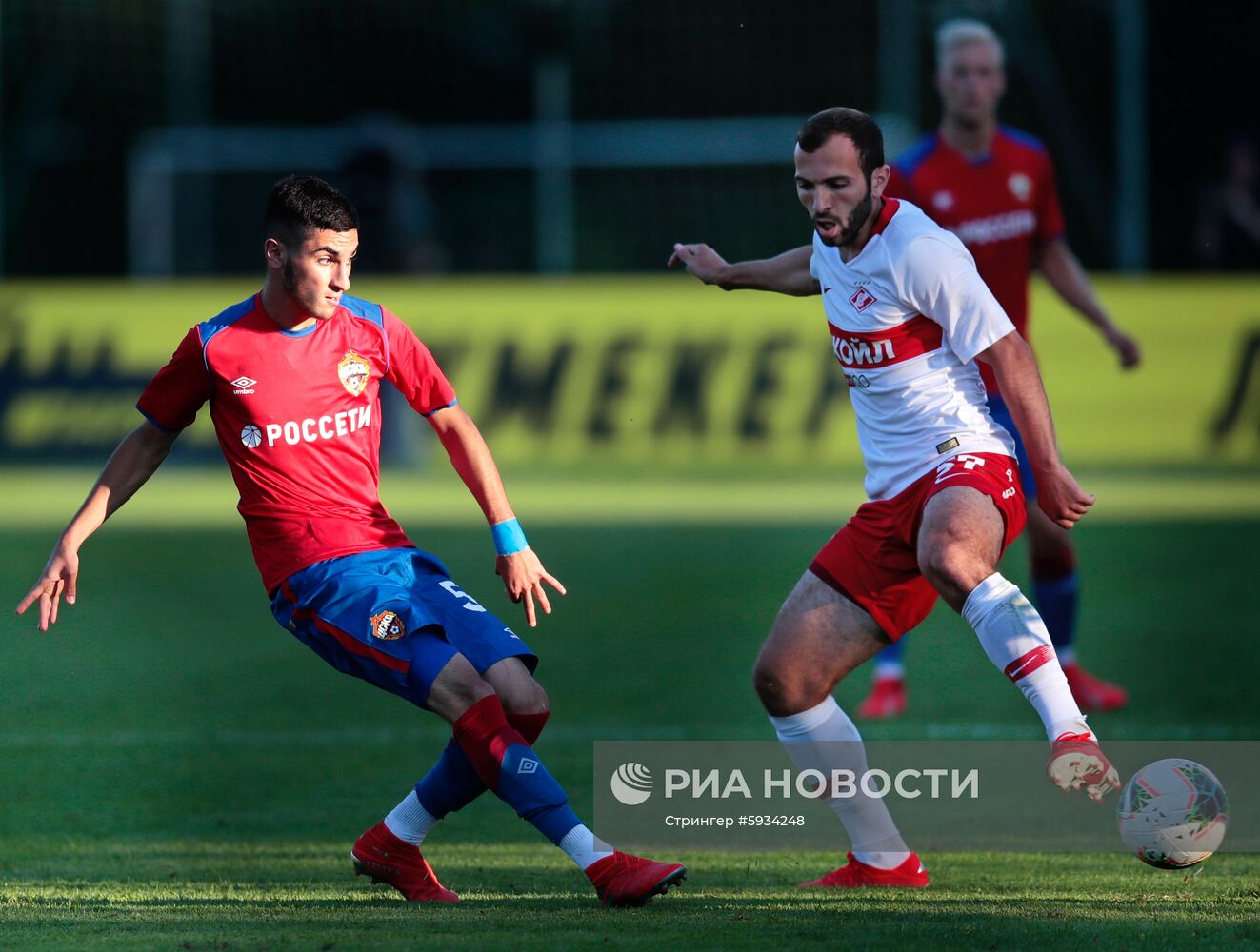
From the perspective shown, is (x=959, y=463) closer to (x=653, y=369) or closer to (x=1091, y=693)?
(x=1091, y=693)

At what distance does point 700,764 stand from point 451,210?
47.6ft

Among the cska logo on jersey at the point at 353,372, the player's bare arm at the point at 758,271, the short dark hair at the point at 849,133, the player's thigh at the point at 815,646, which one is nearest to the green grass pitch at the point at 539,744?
the player's thigh at the point at 815,646

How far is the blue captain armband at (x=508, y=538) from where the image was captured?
16.7 feet

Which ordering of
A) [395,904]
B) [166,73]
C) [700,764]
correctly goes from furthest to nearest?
[166,73] < [700,764] < [395,904]

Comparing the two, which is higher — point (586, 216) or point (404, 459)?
point (586, 216)

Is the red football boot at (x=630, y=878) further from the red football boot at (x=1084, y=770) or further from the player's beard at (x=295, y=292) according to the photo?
the player's beard at (x=295, y=292)

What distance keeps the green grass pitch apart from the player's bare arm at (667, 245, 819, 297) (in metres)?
1.74

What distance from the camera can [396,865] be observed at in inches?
200

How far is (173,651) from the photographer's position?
9.48 meters

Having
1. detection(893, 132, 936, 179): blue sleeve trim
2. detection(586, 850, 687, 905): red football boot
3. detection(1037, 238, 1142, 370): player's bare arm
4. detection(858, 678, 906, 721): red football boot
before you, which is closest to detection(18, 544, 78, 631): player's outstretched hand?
detection(586, 850, 687, 905): red football boot

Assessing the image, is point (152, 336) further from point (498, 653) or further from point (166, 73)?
point (498, 653)

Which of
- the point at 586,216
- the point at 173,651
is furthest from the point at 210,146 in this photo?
the point at 173,651

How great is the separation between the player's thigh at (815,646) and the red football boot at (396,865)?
3.47 ft

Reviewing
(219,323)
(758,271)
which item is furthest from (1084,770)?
(219,323)
